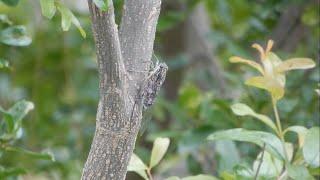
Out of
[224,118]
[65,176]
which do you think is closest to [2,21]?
[224,118]

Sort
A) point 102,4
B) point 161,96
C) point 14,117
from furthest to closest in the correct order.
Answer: point 161,96
point 14,117
point 102,4

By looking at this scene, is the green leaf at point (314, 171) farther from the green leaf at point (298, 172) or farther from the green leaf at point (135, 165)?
the green leaf at point (135, 165)

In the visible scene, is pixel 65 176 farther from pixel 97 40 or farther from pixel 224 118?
pixel 97 40

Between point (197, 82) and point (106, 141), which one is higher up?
point (106, 141)

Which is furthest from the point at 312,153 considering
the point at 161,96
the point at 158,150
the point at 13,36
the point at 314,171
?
the point at 161,96

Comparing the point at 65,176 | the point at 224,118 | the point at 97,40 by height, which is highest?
the point at 97,40

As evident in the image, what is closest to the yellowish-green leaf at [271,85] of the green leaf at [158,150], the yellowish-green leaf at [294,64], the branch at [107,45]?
the yellowish-green leaf at [294,64]

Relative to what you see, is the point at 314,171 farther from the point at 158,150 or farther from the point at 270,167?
the point at 158,150
